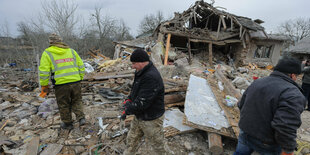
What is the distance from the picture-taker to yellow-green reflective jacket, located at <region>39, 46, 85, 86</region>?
2.55 metres

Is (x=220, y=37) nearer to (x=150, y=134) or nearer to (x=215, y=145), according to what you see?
(x=215, y=145)

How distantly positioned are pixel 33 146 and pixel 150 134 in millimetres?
2359

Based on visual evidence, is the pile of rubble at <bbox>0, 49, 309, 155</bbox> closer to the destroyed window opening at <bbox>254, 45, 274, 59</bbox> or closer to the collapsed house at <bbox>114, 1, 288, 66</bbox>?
the collapsed house at <bbox>114, 1, 288, 66</bbox>

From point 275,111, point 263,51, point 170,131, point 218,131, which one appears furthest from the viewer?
point 263,51

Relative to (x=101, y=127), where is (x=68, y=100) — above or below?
above

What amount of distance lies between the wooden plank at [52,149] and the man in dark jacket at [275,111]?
10.3 ft

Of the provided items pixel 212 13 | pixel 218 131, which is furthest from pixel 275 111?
pixel 212 13

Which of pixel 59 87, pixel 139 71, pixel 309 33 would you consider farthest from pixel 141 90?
pixel 309 33

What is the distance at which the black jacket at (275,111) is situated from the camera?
4.28ft

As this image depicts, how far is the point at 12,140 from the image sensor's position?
8.85ft

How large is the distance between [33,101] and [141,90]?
14.7 feet

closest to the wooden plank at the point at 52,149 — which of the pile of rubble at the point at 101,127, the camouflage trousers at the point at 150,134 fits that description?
the pile of rubble at the point at 101,127

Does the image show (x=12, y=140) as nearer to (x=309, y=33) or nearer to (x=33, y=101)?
(x=33, y=101)

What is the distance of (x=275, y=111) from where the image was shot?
1425 millimetres
